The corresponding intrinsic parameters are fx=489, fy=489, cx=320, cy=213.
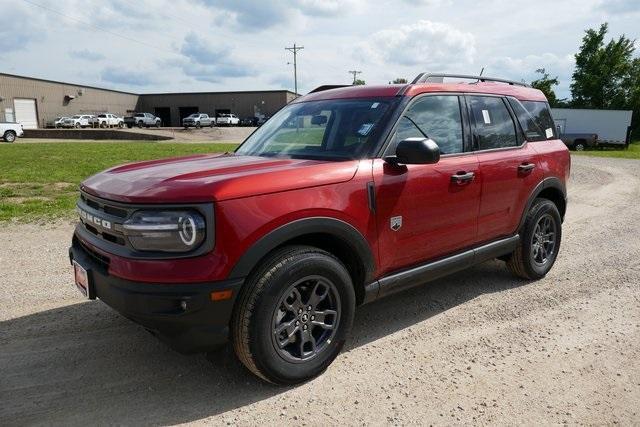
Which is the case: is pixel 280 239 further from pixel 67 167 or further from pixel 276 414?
pixel 67 167

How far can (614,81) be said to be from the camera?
51.3 m

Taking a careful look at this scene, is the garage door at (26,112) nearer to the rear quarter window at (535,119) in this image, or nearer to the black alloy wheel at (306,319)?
the rear quarter window at (535,119)

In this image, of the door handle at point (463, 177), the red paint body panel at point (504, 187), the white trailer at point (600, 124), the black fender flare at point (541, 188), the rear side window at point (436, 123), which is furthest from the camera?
the white trailer at point (600, 124)

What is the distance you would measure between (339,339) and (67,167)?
13113 mm

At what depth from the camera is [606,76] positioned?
5153 cm

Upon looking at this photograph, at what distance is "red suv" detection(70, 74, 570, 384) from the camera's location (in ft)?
8.48

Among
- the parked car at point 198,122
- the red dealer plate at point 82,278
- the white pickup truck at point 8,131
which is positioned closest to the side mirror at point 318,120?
the red dealer plate at point 82,278

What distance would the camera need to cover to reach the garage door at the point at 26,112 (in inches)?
2258

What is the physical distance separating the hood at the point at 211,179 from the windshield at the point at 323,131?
239 mm

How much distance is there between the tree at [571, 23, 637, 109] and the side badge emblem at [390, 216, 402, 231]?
5773 cm

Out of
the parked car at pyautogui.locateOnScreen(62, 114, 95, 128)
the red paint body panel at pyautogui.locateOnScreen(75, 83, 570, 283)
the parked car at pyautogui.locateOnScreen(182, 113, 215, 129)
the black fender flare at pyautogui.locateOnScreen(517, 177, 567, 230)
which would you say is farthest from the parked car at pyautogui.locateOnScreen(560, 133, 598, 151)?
the parked car at pyautogui.locateOnScreen(62, 114, 95, 128)

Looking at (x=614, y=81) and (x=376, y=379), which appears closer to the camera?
(x=376, y=379)

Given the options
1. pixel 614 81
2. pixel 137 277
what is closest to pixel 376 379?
pixel 137 277

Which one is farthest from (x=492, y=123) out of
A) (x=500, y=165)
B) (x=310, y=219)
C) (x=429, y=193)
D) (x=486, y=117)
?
(x=310, y=219)
